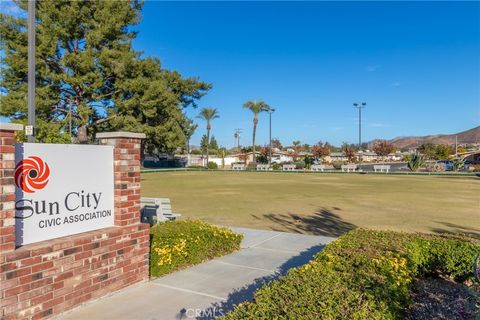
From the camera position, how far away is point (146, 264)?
4.73 metres

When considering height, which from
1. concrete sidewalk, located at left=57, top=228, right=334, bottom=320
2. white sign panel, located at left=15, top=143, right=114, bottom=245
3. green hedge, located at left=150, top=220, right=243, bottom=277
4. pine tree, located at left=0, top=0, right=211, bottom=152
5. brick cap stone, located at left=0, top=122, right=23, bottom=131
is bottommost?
concrete sidewalk, located at left=57, top=228, right=334, bottom=320

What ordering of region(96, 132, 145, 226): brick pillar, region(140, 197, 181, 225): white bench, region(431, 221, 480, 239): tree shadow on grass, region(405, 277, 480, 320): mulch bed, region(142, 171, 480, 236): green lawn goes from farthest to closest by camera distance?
region(142, 171, 480, 236): green lawn
region(431, 221, 480, 239): tree shadow on grass
region(140, 197, 181, 225): white bench
region(96, 132, 145, 226): brick pillar
region(405, 277, 480, 320): mulch bed

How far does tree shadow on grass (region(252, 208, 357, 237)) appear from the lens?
873 centimetres

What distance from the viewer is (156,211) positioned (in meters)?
8.54

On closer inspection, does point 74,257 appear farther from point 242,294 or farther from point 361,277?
point 361,277

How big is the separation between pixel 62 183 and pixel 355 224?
797cm

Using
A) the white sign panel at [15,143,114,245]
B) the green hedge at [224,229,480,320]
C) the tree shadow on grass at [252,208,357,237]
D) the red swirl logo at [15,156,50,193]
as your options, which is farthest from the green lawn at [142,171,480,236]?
the red swirl logo at [15,156,50,193]

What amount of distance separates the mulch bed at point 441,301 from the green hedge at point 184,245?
9.89 ft

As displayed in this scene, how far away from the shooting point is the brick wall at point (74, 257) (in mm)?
3170

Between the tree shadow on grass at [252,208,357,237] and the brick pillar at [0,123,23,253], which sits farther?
the tree shadow on grass at [252,208,357,237]

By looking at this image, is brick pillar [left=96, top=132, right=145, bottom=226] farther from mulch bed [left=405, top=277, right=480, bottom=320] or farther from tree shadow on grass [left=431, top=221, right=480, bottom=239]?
tree shadow on grass [left=431, top=221, right=480, bottom=239]

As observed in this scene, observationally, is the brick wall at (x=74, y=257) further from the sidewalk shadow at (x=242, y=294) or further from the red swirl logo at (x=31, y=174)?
the sidewalk shadow at (x=242, y=294)

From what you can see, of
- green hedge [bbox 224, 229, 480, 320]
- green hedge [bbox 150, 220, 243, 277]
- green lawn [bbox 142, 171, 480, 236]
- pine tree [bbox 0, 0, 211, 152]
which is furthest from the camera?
pine tree [bbox 0, 0, 211, 152]

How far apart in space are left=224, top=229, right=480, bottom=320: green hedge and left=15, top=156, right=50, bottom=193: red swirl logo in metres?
2.34
